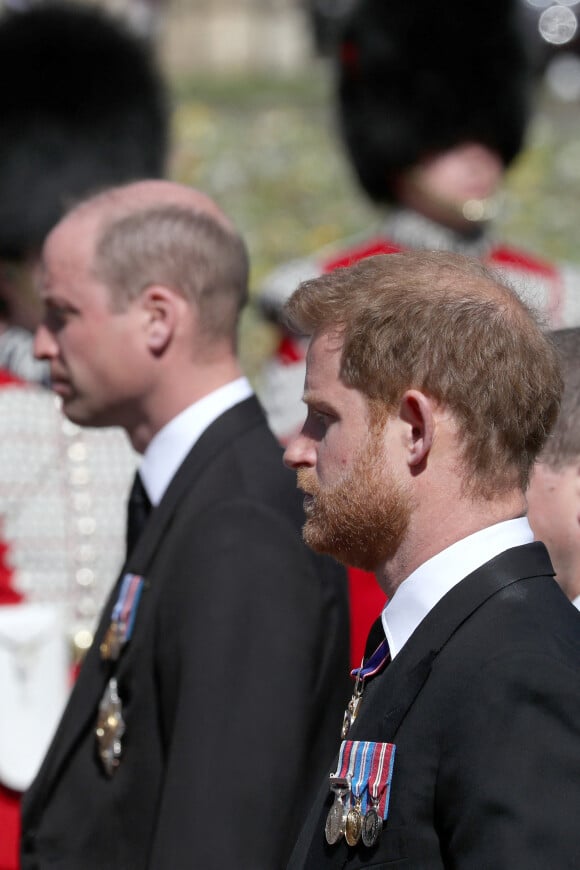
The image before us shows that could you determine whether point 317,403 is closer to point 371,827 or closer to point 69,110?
point 371,827

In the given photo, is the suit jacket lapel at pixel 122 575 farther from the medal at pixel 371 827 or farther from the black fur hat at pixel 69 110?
the black fur hat at pixel 69 110

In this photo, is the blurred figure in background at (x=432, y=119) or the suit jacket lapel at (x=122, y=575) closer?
the suit jacket lapel at (x=122, y=575)

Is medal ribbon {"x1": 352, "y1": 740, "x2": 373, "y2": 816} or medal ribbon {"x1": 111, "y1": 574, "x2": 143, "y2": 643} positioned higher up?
medal ribbon {"x1": 111, "y1": 574, "x2": 143, "y2": 643}

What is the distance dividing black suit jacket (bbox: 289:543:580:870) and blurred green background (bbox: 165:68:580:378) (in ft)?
18.9

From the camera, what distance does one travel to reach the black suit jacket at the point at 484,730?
1.53m

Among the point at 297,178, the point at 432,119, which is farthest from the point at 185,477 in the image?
the point at 297,178

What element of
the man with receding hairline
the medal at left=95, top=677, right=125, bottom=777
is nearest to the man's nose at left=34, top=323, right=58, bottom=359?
the man with receding hairline

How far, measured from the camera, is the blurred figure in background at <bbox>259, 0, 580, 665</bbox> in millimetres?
4660

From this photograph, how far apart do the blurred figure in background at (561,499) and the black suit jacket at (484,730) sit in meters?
0.41

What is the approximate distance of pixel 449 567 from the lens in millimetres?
1729

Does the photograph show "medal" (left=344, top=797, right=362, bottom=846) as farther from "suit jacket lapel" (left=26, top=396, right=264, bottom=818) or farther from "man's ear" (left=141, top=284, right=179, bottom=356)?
"man's ear" (left=141, top=284, right=179, bottom=356)

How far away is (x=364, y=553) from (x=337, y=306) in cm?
29

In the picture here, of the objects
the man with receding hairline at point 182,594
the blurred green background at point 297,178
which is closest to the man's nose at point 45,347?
the man with receding hairline at point 182,594

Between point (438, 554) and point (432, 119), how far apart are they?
365cm
